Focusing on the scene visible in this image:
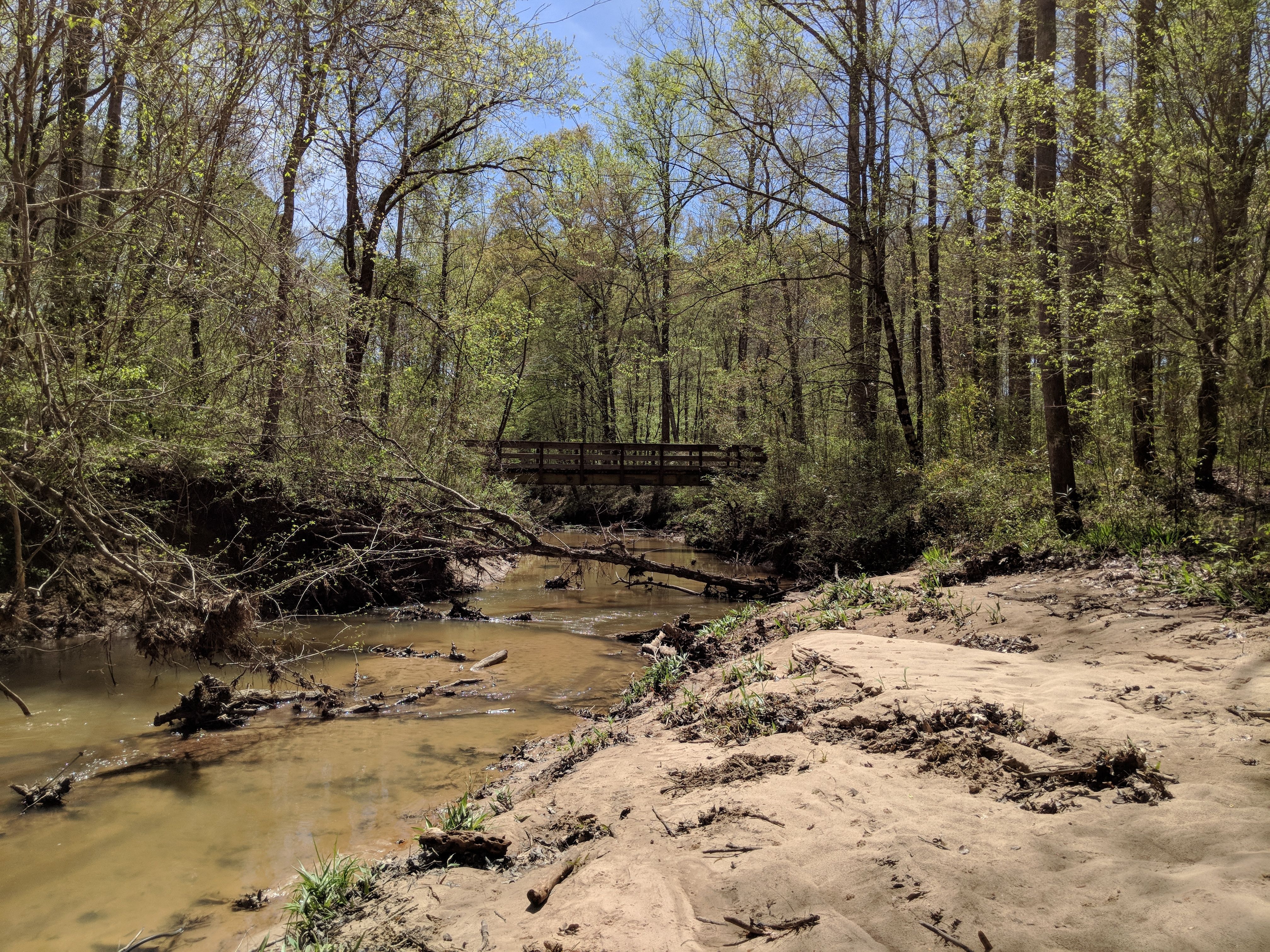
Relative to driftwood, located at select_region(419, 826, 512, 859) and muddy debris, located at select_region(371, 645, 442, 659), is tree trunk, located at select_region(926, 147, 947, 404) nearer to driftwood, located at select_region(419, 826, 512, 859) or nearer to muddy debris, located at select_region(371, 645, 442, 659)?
muddy debris, located at select_region(371, 645, 442, 659)

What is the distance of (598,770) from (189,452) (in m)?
7.89

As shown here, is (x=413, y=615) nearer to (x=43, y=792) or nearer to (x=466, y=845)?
(x=43, y=792)

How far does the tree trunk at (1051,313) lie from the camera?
31.9 feet

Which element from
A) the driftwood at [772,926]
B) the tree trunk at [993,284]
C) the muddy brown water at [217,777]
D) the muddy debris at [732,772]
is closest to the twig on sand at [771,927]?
the driftwood at [772,926]

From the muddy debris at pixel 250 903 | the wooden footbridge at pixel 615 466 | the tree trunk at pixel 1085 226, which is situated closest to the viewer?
the muddy debris at pixel 250 903

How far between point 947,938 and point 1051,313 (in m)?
9.43

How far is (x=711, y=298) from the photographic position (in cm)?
1681

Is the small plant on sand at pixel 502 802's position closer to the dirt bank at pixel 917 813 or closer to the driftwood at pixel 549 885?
the dirt bank at pixel 917 813

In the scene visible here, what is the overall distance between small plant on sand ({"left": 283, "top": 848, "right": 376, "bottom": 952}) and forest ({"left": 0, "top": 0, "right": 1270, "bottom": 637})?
320 centimetres

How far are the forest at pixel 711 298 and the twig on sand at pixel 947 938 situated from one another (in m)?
5.06

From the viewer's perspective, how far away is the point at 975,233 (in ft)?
55.4

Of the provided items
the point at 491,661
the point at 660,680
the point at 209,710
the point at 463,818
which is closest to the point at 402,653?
the point at 491,661

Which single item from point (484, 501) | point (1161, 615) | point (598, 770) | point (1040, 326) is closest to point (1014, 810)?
point (598, 770)

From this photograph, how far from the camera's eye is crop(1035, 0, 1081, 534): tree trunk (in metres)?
9.73
